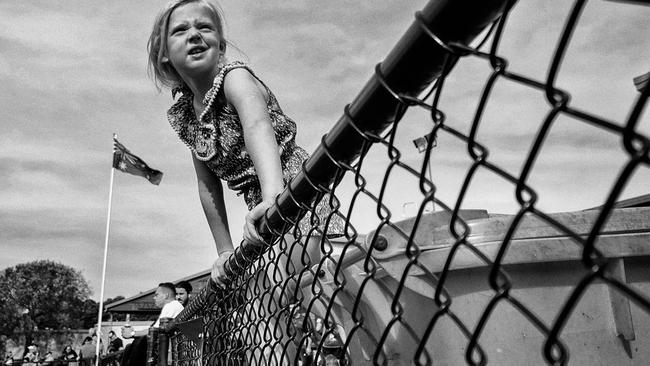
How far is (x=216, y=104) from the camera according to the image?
8.69 ft

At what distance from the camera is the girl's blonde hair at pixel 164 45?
110 inches

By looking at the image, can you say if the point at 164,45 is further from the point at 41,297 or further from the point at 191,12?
the point at 41,297

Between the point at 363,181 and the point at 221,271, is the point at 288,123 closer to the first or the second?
the point at 221,271

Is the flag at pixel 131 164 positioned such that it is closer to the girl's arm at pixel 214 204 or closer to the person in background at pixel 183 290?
the person in background at pixel 183 290

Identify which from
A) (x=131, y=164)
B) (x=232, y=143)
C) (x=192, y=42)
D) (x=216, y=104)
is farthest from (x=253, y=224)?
(x=131, y=164)

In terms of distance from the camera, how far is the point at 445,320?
1.58 m

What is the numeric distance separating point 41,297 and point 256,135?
7785 centimetres

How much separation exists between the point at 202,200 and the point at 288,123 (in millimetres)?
757

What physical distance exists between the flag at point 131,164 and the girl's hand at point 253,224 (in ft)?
64.3

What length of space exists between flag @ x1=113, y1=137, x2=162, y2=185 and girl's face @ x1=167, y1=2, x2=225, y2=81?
62.1ft

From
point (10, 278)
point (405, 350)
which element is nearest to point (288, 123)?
point (405, 350)

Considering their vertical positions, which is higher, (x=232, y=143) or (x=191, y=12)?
(x=191, y=12)

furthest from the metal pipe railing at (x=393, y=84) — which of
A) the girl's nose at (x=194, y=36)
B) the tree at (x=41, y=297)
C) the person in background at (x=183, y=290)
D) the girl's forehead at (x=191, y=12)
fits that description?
the tree at (x=41, y=297)

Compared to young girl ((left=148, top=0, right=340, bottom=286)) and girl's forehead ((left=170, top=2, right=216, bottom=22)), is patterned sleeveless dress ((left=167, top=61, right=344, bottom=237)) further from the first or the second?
girl's forehead ((left=170, top=2, right=216, bottom=22))
